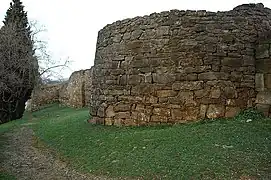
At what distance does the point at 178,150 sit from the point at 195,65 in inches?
108

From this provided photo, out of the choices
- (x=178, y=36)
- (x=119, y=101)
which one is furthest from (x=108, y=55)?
(x=178, y=36)

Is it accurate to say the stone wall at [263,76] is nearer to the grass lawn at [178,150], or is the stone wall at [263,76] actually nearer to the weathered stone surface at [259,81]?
the weathered stone surface at [259,81]

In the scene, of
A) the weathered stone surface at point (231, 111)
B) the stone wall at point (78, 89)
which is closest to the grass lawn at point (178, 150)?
the weathered stone surface at point (231, 111)

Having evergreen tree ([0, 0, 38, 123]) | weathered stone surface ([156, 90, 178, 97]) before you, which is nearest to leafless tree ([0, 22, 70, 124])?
evergreen tree ([0, 0, 38, 123])

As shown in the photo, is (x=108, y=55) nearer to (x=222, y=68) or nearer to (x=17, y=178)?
(x=222, y=68)

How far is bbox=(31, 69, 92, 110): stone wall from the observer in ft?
64.2

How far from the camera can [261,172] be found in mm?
5422

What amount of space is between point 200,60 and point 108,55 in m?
2.77

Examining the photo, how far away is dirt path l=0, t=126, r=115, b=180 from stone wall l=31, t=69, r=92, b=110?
31.5 ft

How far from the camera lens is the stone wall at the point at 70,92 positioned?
770 inches

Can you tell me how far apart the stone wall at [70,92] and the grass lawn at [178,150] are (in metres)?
10.6

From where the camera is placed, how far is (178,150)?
6.47 metres

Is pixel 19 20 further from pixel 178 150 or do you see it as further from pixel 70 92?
pixel 178 150

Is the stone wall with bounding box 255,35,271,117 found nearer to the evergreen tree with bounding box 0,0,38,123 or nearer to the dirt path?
the dirt path
